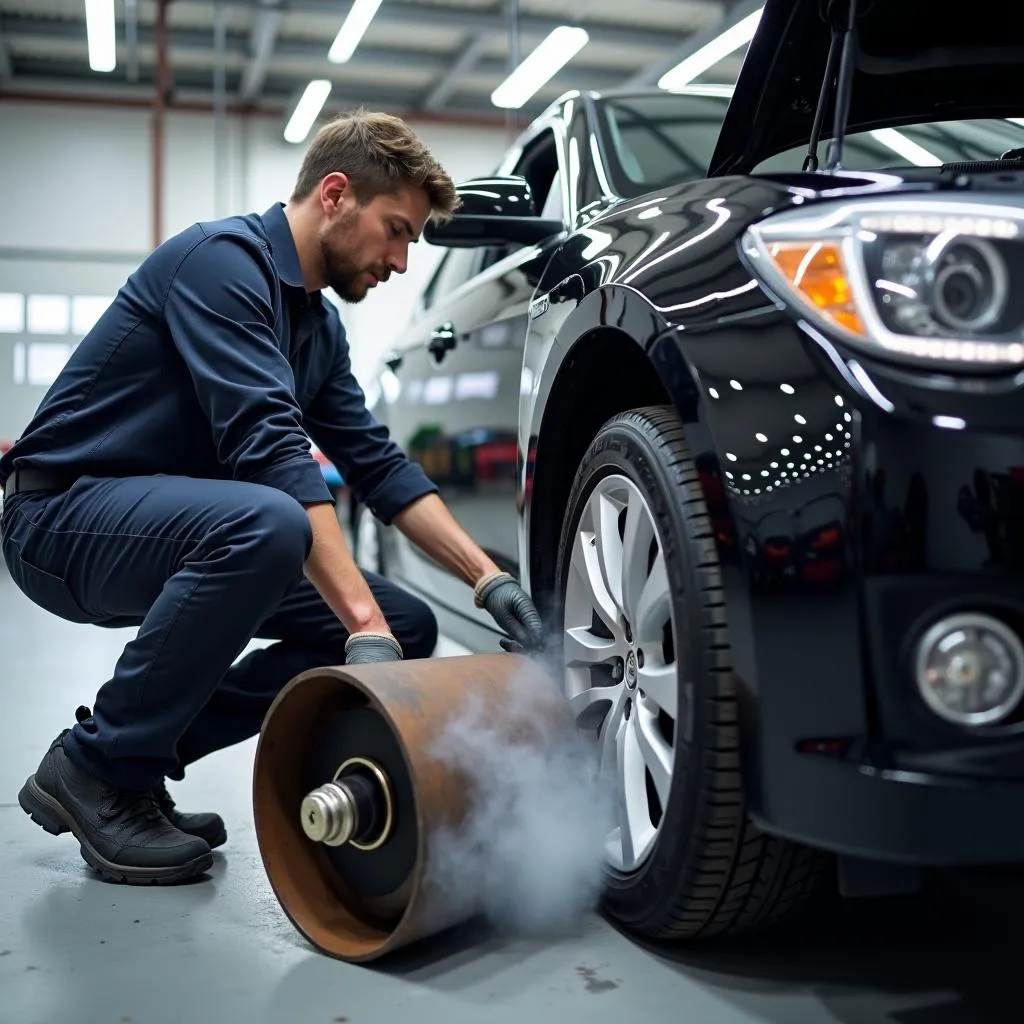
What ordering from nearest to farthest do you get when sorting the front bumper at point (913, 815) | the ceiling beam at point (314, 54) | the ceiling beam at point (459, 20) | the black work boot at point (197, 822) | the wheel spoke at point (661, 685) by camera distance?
the front bumper at point (913, 815), the wheel spoke at point (661, 685), the black work boot at point (197, 822), the ceiling beam at point (459, 20), the ceiling beam at point (314, 54)

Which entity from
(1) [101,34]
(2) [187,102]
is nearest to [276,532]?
(1) [101,34]

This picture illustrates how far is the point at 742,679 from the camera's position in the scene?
120cm

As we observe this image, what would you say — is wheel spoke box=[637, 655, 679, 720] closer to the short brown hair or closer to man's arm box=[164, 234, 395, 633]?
man's arm box=[164, 234, 395, 633]

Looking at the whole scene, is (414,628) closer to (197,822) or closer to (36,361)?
(197,822)

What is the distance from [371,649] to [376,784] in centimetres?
23

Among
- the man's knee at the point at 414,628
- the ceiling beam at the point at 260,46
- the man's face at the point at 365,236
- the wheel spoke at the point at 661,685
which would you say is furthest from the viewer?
the ceiling beam at the point at 260,46

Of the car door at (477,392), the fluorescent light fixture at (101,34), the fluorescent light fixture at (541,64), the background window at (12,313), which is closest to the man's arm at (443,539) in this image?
the car door at (477,392)

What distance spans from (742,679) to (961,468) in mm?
294

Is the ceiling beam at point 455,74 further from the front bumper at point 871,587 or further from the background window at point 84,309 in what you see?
the front bumper at point 871,587

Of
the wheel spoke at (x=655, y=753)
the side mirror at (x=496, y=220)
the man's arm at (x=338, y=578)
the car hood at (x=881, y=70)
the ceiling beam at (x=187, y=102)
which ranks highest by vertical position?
the ceiling beam at (x=187, y=102)

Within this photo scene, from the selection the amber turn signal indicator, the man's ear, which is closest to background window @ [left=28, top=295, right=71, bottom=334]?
the man's ear

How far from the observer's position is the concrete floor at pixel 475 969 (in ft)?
4.28

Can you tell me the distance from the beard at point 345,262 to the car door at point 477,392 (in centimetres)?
29

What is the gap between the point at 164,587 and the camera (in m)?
1.75
